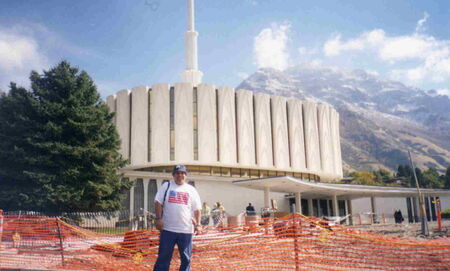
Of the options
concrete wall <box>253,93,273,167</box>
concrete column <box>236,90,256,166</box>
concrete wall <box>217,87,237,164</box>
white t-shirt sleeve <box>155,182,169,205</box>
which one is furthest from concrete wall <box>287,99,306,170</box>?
white t-shirt sleeve <box>155,182,169,205</box>

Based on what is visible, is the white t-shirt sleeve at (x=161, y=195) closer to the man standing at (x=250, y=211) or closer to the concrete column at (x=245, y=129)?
the man standing at (x=250, y=211)

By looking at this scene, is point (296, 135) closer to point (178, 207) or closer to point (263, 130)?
point (263, 130)

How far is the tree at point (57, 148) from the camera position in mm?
24078

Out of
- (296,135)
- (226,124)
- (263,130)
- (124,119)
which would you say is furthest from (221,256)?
(296,135)

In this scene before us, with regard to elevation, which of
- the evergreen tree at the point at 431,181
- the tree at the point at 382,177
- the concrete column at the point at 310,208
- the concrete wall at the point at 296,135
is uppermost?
the concrete wall at the point at 296,135

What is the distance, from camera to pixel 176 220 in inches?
211

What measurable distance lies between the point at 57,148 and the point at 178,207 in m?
21.7

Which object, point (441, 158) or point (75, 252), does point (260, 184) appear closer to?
point (75, 252)

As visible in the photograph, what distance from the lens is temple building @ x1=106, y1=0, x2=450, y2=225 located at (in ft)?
123

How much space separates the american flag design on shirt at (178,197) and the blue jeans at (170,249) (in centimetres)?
44

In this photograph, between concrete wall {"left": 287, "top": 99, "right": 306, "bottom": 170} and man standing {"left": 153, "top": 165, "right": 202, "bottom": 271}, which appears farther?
concrete wall {"left": 287, "top": 99, "right": 306, "bottom": 170}

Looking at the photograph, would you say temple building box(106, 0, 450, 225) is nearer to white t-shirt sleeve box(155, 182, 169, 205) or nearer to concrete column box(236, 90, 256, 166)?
concrete column box(236, 90, 256, 166)

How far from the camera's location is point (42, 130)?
84.7 feet

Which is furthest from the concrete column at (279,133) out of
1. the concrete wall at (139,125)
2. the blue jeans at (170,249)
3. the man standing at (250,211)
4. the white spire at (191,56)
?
the blue jeans at (170,249)
